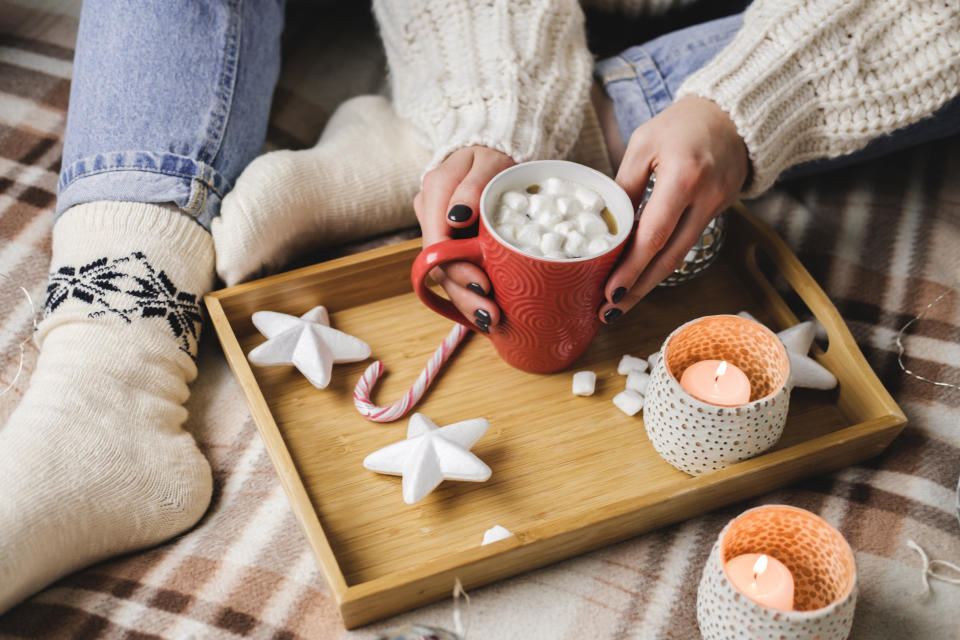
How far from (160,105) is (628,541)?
0.64 meters

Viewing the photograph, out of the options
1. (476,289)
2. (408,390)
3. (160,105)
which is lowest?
(408,390)

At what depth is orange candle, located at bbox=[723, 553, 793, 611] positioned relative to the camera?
56cm

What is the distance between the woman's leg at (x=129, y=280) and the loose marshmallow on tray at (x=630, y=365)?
40 centimetres

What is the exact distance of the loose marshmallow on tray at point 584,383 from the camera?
2.41 ft

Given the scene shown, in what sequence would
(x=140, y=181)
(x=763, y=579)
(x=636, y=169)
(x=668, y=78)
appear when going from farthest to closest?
(x=668, y=78) → (x=140, y=181) → (x=636, y=169) → (x=763, y=579)

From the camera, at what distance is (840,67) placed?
2.55 feet

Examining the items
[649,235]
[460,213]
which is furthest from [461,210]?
[649,235]

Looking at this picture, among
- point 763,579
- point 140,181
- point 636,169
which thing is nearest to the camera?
point 763,579

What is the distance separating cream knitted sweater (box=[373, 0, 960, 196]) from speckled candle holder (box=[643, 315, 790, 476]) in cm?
19

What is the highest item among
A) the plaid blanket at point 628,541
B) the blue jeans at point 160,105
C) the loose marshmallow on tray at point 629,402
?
the blue jeans at point 160,105

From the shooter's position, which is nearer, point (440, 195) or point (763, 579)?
point (763, 579)

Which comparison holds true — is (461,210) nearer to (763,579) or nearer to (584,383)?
(584,383)

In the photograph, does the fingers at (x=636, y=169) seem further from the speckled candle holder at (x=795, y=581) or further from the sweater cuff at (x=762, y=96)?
the speckled candle holder at (x=795, y=581)

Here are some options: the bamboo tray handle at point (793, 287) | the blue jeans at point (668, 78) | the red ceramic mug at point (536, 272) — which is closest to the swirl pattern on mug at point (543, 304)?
the red ceramic mug at point (536, 272)
